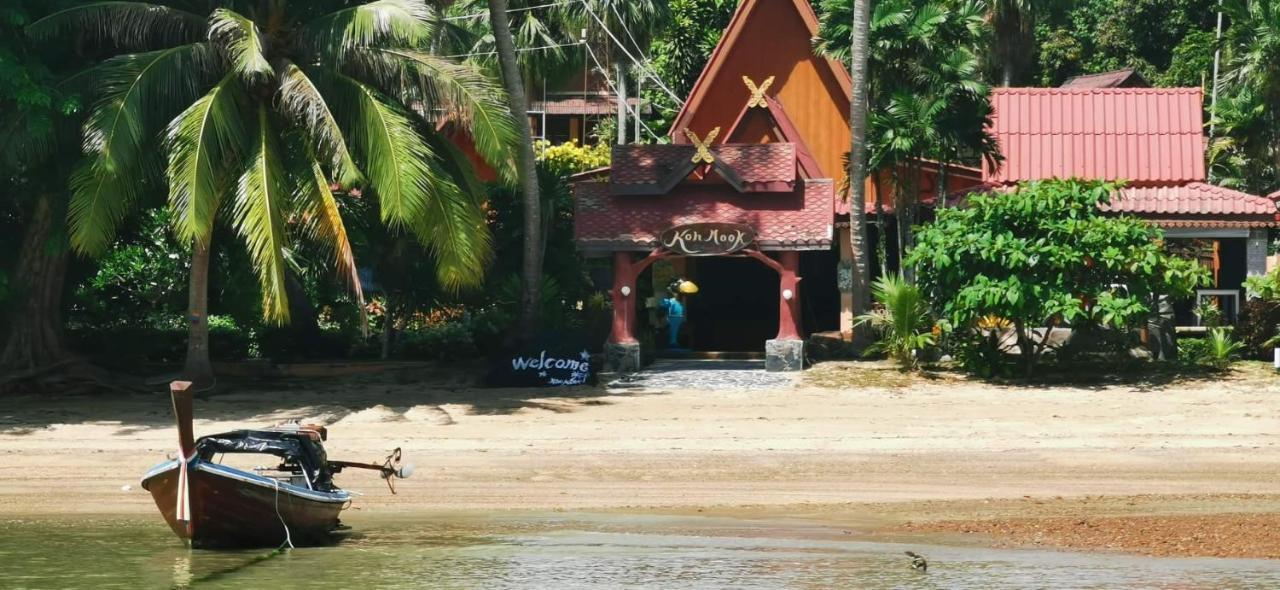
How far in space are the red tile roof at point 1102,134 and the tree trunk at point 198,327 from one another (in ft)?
47.9

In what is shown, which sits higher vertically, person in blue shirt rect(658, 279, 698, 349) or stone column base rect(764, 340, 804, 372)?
person in blue shirt rect(658, 279, 698, 349)

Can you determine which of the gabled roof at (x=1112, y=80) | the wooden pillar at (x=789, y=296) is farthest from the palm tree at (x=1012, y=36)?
the wooden pillar at (x=789, y=296)

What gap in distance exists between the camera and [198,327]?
25984 mm

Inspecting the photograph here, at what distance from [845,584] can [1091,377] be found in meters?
12.6

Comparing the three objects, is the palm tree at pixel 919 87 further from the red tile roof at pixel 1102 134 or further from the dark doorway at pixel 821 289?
the dark doorway at pixel 821 289

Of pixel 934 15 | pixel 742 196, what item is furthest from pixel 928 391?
pixel 934 15

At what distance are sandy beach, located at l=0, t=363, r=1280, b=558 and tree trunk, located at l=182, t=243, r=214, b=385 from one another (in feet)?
1.73

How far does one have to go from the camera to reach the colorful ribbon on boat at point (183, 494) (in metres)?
15.7

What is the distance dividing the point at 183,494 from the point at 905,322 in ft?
45.8

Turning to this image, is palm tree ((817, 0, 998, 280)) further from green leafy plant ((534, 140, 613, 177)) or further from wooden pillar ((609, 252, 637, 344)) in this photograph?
green leafy plant ((534, 140, 613, 177))

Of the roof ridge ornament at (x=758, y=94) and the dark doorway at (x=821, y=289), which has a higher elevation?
the roof ridge ornament at (x=758, y=94)

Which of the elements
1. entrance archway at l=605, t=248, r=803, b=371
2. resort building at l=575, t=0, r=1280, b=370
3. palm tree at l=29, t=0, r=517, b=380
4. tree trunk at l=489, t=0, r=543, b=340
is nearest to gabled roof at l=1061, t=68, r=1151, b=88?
resort building at l=575, t=0, r=1280, b=370

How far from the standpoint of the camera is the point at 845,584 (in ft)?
48.9

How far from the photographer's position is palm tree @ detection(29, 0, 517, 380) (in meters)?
23.3
